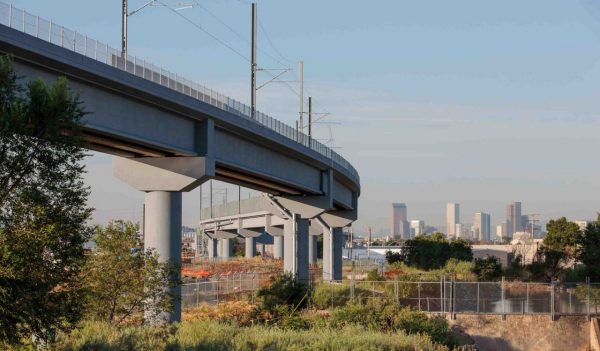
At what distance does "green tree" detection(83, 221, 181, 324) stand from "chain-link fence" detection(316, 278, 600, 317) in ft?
62.6

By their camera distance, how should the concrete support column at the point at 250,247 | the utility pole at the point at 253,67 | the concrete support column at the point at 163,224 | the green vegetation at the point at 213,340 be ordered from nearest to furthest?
the green vegetation at the point at 213,340 < the concrete support column at the point at 163,224 < the utility pole at the point at 253,67 < the concrete support column at the point at 250,247

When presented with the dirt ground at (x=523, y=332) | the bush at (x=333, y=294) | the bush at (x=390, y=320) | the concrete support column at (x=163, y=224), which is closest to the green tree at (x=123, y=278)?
the bush at (x=390, y=320)

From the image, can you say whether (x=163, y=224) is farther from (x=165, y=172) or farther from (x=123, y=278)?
(x=123, y=278)

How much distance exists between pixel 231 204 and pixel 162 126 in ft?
316

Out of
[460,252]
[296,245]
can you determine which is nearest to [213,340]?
[296,245]

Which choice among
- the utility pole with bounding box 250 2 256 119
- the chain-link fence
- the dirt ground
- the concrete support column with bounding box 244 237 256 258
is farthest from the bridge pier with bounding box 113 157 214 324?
the concrete support column with bounding box 244 237 256 258

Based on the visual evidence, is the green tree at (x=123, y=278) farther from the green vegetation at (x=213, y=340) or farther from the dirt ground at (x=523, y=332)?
the dirt ground at (x=523, y=332)

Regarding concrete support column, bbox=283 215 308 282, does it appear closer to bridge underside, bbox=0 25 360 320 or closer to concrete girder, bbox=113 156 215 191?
bridge underside, bbox=0 25 360 320

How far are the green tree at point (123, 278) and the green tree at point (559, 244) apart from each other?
60.4m

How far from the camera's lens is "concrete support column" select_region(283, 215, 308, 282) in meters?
70.0

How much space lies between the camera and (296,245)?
70438mm

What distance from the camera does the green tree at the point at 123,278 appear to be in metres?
30.4

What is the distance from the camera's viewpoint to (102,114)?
34156mm

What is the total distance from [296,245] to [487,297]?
68.0 ft
